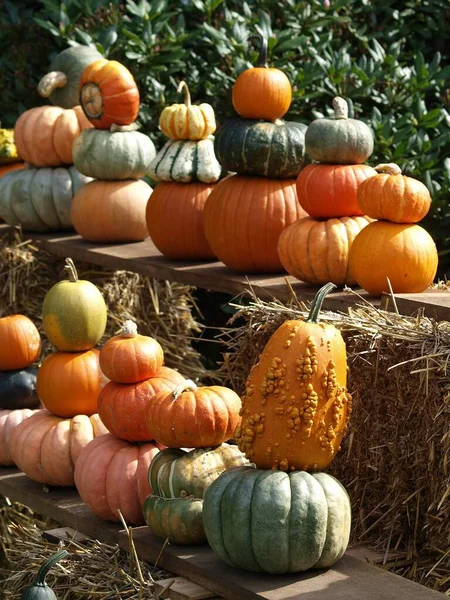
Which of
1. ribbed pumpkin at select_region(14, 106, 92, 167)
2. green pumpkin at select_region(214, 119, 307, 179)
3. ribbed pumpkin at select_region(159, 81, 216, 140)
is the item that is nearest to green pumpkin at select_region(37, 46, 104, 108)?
ribbed pumpkin at select_region(14, 106, 92, 167)

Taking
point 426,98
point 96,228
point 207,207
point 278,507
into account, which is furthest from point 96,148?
point 278,507

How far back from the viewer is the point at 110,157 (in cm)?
543

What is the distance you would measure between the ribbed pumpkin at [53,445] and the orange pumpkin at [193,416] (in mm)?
736

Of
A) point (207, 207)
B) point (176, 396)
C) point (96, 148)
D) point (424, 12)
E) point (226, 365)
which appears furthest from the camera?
point (424, 12)

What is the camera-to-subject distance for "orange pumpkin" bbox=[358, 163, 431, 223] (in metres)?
3.96

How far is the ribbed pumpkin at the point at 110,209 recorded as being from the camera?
5.44 metres

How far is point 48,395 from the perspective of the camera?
4344mm

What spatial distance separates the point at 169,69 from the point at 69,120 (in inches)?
37.5

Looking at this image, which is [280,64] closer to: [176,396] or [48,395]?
[48,395]

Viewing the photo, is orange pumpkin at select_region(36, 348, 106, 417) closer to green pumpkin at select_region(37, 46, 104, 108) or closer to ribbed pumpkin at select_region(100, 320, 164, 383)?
ribbed pumpkin at select_region(100, 320, 164, 383)

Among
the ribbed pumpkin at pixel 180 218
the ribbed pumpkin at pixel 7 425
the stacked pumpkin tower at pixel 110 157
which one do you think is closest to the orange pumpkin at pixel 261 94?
the ribbed pumpkin at pixel 180 218

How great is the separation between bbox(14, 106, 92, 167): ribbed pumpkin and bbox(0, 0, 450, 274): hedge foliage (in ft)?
2.08

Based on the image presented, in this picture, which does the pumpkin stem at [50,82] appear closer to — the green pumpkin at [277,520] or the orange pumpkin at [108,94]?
the orange pumpkin at [108,94]

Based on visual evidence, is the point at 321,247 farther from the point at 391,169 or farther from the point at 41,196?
the point at 41,196
